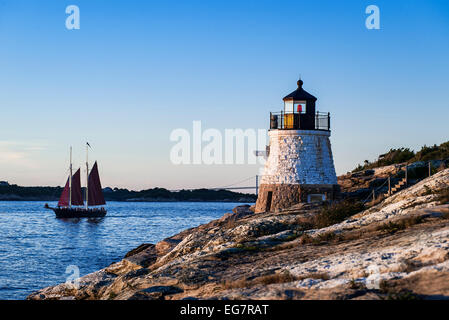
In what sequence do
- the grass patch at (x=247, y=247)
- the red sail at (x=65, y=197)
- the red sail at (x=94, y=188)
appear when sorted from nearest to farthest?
the grass patch at (x=247, y=247), the red sail at (x=94, y=188), the red sail at (x=65, y=197)

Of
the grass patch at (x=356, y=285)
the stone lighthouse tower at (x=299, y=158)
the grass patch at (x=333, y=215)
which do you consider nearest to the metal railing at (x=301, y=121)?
the stone lighthouse tower at (x=299, y=158)

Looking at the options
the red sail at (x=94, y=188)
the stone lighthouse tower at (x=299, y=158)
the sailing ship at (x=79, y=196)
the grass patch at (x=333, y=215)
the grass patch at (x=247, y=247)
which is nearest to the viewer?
the grass patch at (x=247, y=247)

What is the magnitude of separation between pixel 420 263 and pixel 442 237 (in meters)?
1.30

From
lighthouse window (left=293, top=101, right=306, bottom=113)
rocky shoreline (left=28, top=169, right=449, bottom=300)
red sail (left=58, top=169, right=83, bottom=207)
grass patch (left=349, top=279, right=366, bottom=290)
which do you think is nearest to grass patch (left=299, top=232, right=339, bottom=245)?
rocky shoreline (left=28, top=169, right=449, bottom=300)

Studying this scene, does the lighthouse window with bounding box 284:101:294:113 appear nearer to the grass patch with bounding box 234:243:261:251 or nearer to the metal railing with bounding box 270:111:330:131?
the metal railing with bounding box 270:111:330:131

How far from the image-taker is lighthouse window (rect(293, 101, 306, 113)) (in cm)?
3000

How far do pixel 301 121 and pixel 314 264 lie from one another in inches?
763

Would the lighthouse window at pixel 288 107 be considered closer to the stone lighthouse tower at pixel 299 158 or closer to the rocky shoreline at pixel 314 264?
the stone lighthouse tower at pixel 299 158

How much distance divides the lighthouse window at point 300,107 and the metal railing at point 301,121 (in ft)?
0.74

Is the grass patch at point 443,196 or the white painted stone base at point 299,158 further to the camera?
the white painted stone base at point 299,158

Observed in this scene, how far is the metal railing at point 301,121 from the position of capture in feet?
98.1
